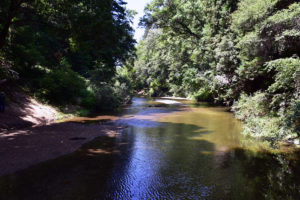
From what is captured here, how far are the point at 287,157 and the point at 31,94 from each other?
15.8 m

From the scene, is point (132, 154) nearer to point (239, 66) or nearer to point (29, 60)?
point (239, 66)

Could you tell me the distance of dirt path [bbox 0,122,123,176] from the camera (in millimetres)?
6633

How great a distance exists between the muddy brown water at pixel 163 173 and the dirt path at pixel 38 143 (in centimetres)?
44

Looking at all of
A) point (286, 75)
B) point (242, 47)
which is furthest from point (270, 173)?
point (242, 47)

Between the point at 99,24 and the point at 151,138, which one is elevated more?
the point at 99,24

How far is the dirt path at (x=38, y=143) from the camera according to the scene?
21.8 feet

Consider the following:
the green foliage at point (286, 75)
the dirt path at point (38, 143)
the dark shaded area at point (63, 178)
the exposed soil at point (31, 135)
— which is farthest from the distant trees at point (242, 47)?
the exposed soil at point (31, 135)

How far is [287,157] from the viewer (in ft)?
24.6

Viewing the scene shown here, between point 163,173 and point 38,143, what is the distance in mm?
5193

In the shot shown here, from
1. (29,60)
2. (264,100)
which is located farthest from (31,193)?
(29,60)

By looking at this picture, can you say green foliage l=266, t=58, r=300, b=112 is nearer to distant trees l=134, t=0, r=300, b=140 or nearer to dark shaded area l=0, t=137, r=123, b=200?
distant trees l=134, t=0, r=300, b=140

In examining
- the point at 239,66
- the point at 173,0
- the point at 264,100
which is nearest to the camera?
the point at 264,100

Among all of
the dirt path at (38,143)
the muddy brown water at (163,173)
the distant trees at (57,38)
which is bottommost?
the muddy brown water at (163,173)

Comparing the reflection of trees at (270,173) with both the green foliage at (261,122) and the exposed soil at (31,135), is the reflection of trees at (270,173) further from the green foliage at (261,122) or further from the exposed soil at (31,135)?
the exposed soil at (31,135)
